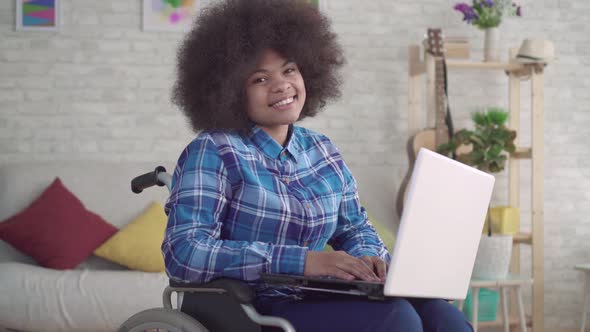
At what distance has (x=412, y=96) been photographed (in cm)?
416

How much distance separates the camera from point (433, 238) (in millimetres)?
1395

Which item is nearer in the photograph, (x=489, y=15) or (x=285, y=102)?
(x=285, y=102)

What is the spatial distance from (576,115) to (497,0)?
0.83m

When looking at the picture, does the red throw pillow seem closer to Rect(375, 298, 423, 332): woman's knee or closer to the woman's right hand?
the woman's right hand

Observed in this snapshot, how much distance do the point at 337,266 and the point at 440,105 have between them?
2.47 metres

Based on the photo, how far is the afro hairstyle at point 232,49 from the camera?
1.80 metres

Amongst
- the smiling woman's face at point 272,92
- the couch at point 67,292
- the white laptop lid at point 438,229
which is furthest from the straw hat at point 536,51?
the white laptop lid at point 438,229

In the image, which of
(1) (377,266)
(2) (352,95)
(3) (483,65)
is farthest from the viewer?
(2) (352,95)

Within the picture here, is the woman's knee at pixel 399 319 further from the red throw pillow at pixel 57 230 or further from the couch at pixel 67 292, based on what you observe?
the red throw pillow at pixel 57 230

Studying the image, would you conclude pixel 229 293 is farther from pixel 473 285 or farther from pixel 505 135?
pixel 505 135

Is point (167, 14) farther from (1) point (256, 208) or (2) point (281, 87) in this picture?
(1) point (256, 208)

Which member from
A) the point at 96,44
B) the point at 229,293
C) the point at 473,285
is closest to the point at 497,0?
the point at 473,285

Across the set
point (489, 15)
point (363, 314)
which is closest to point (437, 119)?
point (489, 15)

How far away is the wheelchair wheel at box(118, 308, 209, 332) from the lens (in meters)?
1.54
